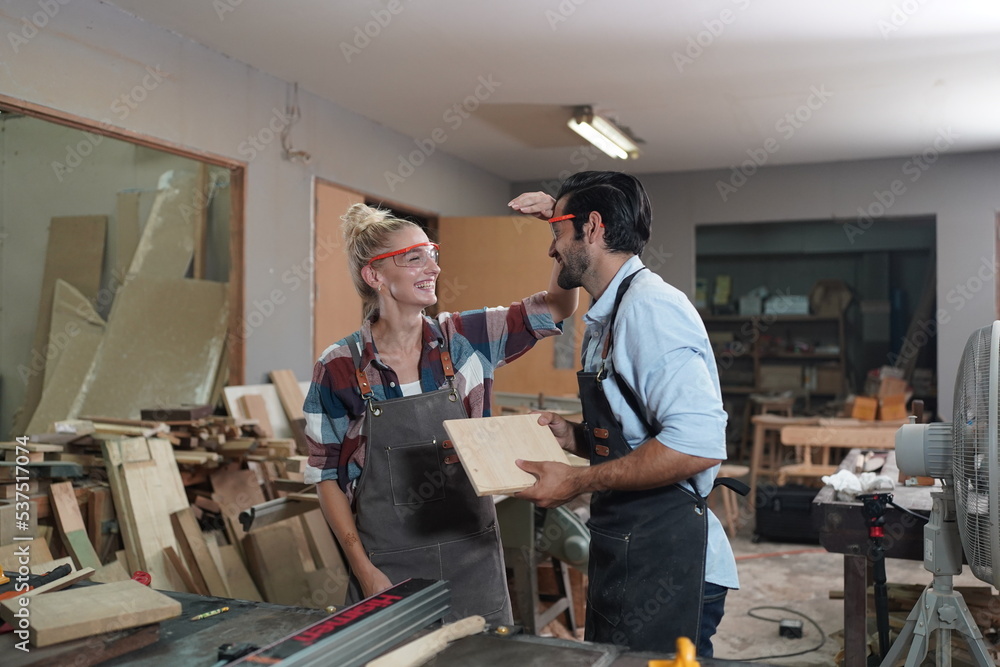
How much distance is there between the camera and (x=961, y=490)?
1965 mm

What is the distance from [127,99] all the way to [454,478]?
9.67 ft

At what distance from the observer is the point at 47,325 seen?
206 inches

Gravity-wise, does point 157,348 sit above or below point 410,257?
below

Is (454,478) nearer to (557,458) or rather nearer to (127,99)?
(557,458)

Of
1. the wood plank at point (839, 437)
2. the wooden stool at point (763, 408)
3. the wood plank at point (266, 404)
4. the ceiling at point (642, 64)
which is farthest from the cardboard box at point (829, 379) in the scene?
the wood plank at point (266, 404)

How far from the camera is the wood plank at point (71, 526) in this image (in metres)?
3.26

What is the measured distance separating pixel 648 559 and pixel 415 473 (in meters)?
0.69

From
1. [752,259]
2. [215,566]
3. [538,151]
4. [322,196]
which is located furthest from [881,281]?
[215,566]

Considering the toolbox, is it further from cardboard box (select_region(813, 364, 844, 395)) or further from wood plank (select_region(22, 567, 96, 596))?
wood plank (select_region(22, 567, 96, 596))

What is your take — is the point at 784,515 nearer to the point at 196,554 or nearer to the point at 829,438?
the point at 829,438

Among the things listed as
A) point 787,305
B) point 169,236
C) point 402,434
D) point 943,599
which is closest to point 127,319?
point 169,236

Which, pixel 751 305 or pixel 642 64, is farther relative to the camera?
pixel 751 305

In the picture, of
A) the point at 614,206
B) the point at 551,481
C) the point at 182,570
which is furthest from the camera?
the point at 182,570

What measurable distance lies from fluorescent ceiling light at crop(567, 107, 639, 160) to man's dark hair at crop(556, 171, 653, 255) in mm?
4072
